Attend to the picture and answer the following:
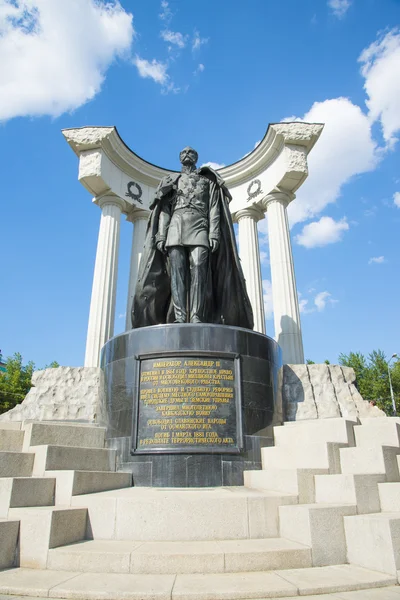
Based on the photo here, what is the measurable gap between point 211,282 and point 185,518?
19.6ft

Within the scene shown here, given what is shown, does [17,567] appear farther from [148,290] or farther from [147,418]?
[148,290]

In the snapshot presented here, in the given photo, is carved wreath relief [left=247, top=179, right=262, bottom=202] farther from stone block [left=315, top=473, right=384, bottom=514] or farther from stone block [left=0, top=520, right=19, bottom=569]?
stone block [left=0, top=520, right=19, bottom=569]

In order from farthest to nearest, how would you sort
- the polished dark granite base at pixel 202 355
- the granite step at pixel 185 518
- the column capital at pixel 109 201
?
the column capital at pixel 109 201, the polished dark granite base at pixel 202 355, the granite step at pixel 185 518

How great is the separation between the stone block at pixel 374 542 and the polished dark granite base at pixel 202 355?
2.53 metres

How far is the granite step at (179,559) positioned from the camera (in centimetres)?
384

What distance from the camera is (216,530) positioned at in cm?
453

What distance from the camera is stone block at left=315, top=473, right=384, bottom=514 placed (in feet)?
15.5

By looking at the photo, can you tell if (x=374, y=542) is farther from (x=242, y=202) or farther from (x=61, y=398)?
(x=242, y=202)

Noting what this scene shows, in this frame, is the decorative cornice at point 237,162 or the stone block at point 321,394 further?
the decorative cornice at point 237,162

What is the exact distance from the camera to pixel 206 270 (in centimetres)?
934

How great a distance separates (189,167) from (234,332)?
481 centimetres

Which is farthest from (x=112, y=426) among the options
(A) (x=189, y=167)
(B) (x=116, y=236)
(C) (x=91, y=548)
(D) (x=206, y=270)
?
(B) (x=116, y=236)

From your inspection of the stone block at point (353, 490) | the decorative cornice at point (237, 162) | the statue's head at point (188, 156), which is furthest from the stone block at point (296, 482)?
the decorative cornice at point (237, 162)

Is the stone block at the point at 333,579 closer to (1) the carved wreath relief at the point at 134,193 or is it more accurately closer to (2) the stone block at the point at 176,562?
(2) the stone block at the point at 176,562
